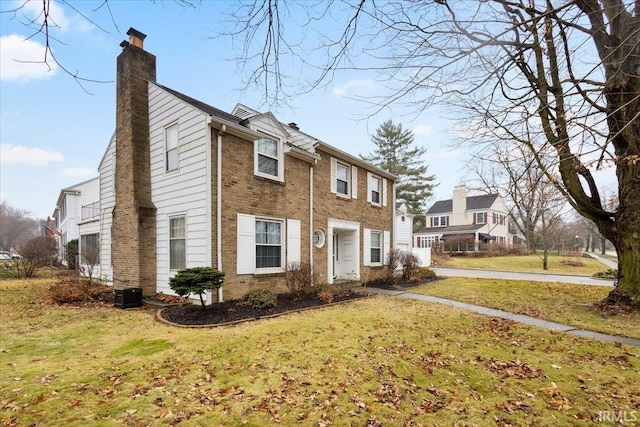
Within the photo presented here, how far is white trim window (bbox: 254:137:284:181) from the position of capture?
1071cm

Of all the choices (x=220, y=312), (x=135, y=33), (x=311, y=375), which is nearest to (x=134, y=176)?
(x=135, y=33)

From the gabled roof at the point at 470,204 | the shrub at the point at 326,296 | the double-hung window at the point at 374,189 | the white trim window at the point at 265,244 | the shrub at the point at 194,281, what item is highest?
the gabled roof at the point at 470,204

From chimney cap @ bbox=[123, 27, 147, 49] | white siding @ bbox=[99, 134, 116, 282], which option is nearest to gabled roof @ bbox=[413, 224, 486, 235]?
white siding @ bbox=[99, 134, 116, 282]

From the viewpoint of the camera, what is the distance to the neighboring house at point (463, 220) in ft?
130

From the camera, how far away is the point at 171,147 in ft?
35.0

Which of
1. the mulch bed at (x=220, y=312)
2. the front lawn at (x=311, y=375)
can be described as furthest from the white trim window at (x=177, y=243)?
the front lawn at (x=311, y=375)

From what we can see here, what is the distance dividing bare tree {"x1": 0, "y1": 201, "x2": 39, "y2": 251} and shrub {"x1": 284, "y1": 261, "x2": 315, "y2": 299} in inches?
2498

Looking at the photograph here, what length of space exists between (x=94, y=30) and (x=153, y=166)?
9.33 metres

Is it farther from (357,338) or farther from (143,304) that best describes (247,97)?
(143,304)

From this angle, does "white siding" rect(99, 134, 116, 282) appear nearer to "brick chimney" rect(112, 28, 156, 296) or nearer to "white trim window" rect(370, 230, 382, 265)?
"brick chimney" rect(112, 28, 156, 296)

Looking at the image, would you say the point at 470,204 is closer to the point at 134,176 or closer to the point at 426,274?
the point at 426,274

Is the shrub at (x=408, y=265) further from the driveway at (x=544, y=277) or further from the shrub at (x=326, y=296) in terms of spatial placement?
the shrub at (x=326, y=296)

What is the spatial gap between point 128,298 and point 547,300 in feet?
45.4
